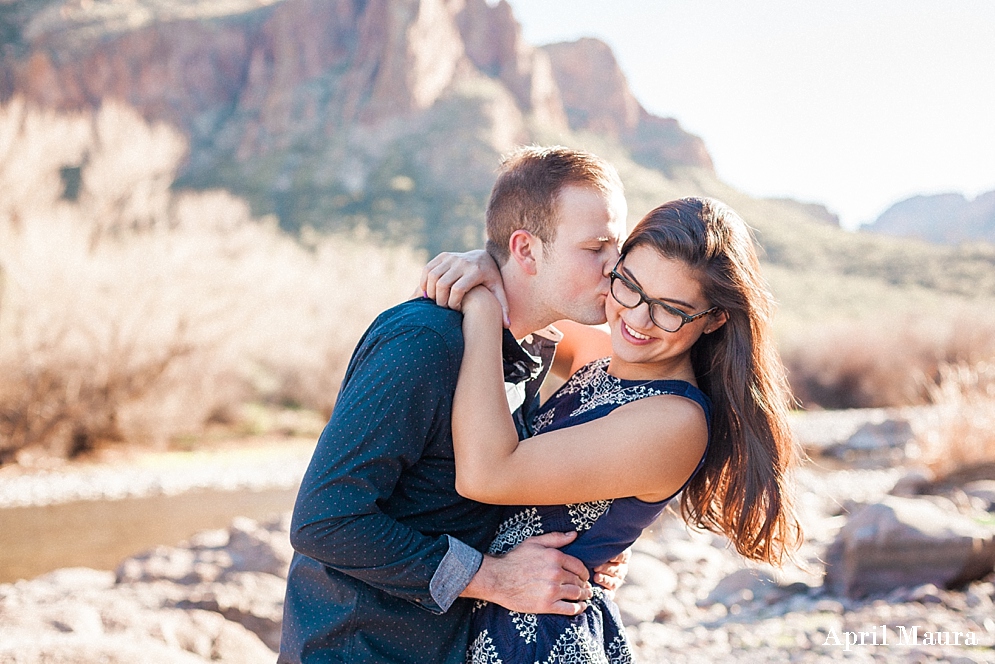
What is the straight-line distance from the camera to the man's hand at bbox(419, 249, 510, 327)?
7.27 feet

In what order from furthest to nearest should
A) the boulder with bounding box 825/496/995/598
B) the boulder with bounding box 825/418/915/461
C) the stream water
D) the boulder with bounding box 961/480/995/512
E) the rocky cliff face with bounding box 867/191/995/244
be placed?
1. the rocky cliff face with bounding box 867/191/995/244
2. the boulder with bounding box 825/418/915/461
3. the stream water
4. the boulder with bounding box 961/480/995/512
5. the boulder with bounding box 825/496/995/598

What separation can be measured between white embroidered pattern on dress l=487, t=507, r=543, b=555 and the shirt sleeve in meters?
0.24

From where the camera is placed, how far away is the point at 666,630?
6.27 meters

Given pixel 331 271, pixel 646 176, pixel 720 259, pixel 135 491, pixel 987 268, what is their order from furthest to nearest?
pixel 646 176 → pixel 987 268 → pixel 331 271 → pixel 135 491 → pixel 720 259

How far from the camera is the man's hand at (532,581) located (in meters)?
2.10

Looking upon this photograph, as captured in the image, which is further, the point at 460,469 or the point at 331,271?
the point at 331,271

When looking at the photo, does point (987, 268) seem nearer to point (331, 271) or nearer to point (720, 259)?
point (331, 271)

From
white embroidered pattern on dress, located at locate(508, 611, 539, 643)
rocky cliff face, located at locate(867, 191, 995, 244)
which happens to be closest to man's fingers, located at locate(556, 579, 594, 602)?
white embroidered pattern on dress, located at locate(508, 611, 539, 643)

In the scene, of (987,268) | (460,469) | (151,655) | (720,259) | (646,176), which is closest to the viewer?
(460,469)

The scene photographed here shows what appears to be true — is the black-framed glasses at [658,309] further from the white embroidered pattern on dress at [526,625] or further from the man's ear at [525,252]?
the white embroidered pattern on dress at [526,625]

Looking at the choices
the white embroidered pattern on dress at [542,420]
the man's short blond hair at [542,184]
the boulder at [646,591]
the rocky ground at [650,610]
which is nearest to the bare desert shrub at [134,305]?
the rocky ground at [650,610]

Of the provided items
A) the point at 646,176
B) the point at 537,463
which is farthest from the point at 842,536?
the point at 646,176

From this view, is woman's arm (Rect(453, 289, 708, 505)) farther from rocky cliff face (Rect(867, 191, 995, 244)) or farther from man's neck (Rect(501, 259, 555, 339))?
rocky cliff face (Rect(867, 191, 995, 244))

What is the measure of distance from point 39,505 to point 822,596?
1195cm
